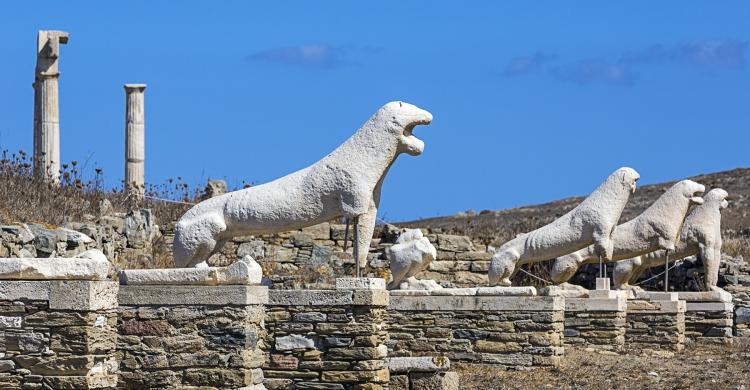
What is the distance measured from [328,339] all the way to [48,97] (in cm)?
1545

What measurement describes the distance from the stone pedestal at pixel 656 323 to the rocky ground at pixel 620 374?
4.24 feet

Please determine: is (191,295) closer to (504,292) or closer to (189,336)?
(189,336)

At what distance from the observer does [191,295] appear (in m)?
11.5

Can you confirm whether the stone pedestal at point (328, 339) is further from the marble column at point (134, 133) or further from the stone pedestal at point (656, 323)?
the marble column at point (134, 133)

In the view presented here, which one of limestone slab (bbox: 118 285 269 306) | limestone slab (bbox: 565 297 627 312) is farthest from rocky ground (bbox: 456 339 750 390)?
limestone slab (bbox: 118 285 269 306)

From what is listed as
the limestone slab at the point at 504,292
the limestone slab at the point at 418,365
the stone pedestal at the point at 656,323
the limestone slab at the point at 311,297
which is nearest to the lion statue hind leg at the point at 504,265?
the limestone slab at the point at 504,292

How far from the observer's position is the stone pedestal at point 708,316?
883 inches

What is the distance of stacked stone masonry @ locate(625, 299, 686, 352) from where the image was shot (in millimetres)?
20656

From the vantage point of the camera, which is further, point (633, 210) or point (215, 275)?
point (633, 210)

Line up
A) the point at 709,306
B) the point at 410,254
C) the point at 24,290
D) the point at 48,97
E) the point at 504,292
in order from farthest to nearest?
the point at 48,97, the point at 709,306, the point at 504,292, the point at 410,254, the point at 24,290

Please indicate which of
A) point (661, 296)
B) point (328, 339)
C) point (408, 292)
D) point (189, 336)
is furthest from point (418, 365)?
point (661, 296)

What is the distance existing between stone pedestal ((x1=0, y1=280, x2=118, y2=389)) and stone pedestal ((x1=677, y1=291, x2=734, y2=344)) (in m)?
14.5

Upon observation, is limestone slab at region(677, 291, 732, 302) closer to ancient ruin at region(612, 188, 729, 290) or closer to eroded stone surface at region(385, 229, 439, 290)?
ancient ruin at region(612, 188, 729, 290)

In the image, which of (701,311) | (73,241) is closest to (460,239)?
(701,311)
